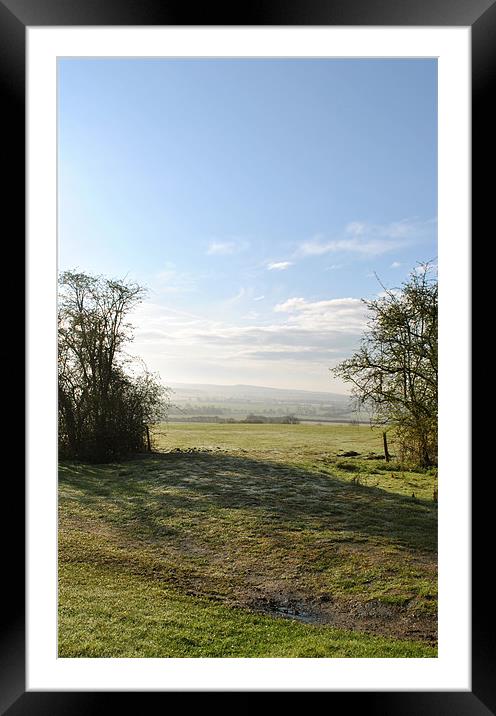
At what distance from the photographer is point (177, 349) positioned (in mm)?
2672

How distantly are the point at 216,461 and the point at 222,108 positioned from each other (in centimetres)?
190

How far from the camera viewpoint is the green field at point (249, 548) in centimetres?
237

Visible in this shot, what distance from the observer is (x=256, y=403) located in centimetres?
270

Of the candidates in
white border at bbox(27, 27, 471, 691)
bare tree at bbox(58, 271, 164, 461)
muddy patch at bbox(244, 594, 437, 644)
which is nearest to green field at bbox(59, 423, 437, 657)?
muddy patch at bbox(244, 594, 437, 644)

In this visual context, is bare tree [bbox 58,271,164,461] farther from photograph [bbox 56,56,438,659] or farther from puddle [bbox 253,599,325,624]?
puddle [bbox 253,599,325,624]

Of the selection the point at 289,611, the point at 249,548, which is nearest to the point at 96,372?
the point at 249,548

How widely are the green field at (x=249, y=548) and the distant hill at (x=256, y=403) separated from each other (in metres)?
0.08

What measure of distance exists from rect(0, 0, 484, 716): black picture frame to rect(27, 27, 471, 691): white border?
1.5 inches

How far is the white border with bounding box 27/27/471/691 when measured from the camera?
1.42 meters

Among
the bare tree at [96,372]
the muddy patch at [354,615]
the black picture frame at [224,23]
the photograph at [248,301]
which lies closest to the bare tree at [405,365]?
the photograph at [248,301]

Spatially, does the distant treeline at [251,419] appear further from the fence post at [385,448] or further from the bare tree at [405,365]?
the fence post at [385,448]
